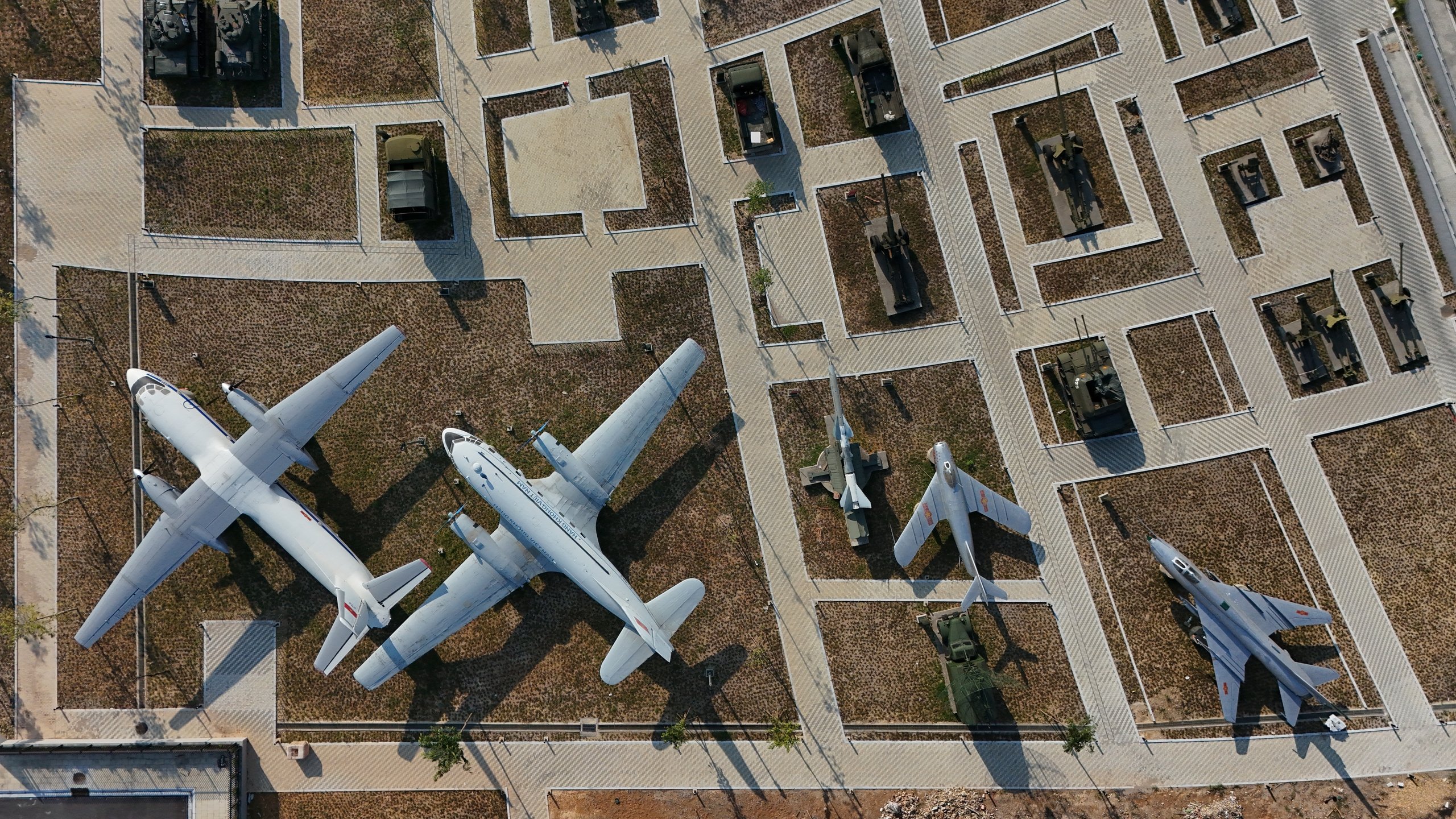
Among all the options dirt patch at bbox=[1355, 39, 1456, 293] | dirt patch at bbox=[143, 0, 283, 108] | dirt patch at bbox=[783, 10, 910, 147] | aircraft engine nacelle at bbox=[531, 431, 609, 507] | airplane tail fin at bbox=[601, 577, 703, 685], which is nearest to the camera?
airplane tail fin at bbox=[601, 577, 703, 685]

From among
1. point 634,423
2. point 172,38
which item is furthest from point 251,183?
point 634,423

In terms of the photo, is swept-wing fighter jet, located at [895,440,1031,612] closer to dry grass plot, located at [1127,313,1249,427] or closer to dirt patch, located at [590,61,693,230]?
dry grass plot, located at [1127,313,1249,427]

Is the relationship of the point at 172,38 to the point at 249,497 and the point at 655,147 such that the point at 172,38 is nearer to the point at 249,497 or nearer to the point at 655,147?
the point at 249,497

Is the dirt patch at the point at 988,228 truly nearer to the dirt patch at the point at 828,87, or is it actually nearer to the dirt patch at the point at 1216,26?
the dirt patch at the point at 828,87

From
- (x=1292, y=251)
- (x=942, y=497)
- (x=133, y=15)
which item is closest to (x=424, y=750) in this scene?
(x=942, y=497)

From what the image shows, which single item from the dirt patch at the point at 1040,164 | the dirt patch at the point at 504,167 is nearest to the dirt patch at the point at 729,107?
the dirt patch at the point at 504,167

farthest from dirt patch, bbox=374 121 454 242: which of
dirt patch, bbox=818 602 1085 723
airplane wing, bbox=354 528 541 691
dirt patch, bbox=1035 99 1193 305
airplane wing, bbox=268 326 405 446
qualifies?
dirt patch, bbox=1035 99 1193 305
